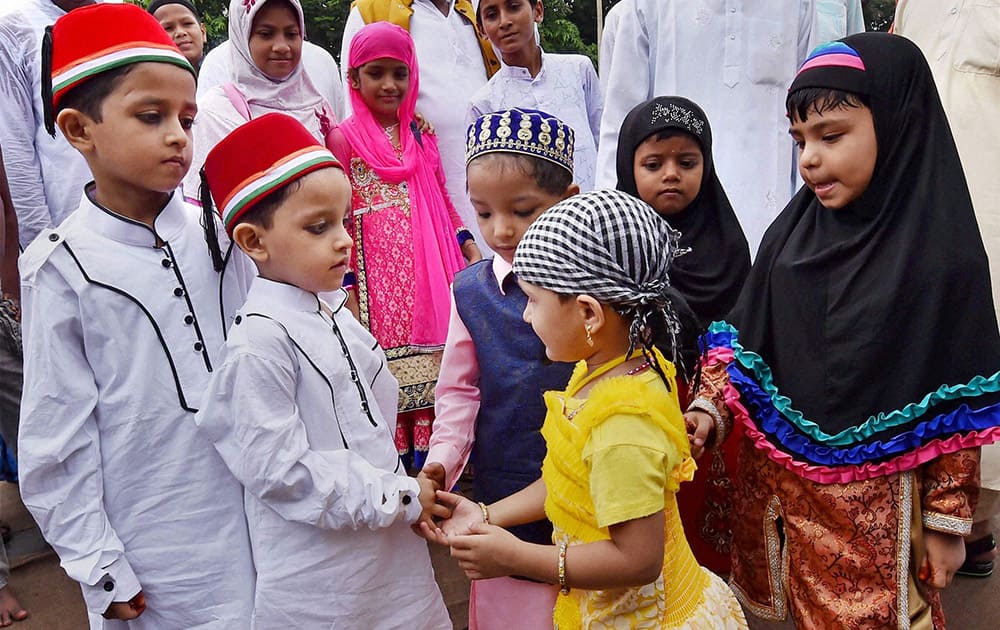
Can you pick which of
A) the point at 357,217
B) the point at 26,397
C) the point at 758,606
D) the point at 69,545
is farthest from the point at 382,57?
the point at 758,606

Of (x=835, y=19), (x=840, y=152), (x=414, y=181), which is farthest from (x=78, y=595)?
(x=835, y=19)

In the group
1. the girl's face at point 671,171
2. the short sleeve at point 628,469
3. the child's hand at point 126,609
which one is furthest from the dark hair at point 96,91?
the girl's face at point 671,171

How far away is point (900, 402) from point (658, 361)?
61 centimetres

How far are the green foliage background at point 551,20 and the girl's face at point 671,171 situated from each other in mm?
13304

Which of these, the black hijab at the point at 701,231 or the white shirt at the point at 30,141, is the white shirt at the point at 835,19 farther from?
the white shirt at the point at 30,141

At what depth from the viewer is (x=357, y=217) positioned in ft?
10.8

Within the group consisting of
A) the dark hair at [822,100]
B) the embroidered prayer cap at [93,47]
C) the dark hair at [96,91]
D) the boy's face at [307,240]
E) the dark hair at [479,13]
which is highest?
the dark hair at [479,13]

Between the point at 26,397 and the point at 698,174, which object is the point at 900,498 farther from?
the point at 26,397

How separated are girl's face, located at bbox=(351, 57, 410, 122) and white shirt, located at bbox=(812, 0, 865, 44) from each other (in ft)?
5.94

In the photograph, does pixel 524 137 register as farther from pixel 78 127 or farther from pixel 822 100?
pixel 78 127

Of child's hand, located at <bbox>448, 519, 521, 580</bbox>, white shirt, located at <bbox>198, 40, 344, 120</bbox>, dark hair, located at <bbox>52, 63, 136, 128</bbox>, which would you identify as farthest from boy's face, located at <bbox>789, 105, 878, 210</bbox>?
A: white shirt, located at <bbox>198, 40, 344, 120</bbox>

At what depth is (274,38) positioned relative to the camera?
3.26 m

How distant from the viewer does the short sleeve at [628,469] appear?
4.34 feet

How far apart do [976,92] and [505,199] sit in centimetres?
222
